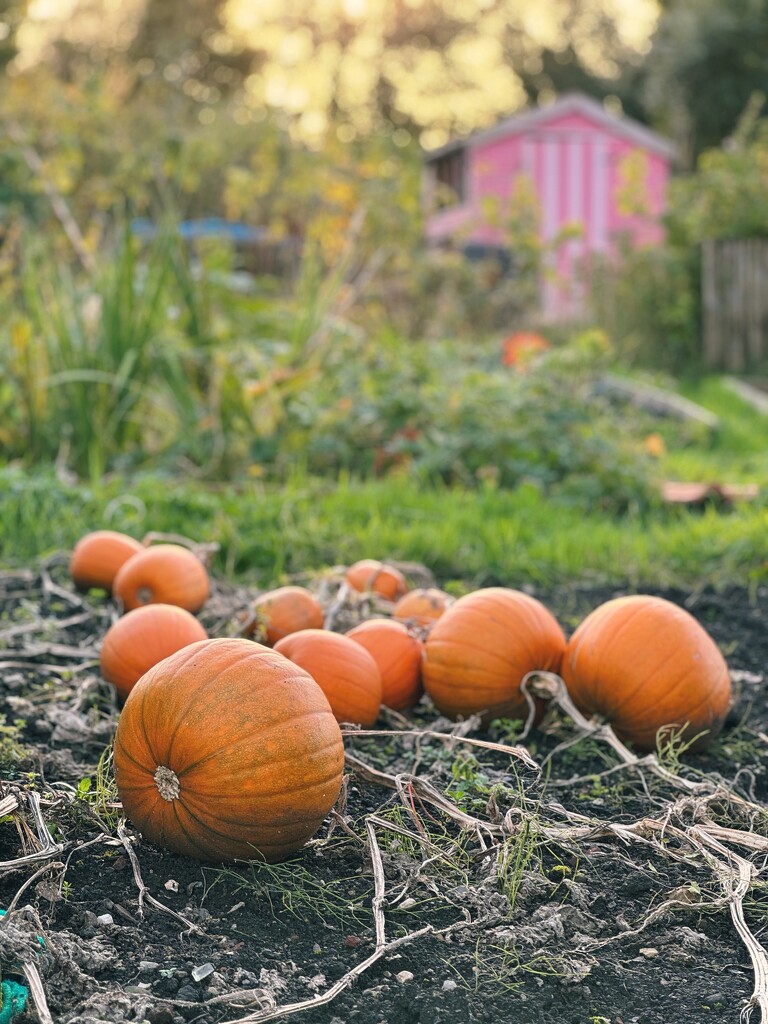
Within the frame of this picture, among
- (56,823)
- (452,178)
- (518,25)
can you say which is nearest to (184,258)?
(56,823)

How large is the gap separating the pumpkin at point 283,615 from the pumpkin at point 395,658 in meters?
0.19

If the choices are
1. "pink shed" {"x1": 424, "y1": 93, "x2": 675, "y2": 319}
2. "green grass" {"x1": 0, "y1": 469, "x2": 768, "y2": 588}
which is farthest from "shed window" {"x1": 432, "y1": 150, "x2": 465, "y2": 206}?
"green grass" {"x1": 0, "y1": 469, "x2": 768, "y2": 588}

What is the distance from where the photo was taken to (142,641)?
2824 mm

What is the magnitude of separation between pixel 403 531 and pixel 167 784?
8.81ft

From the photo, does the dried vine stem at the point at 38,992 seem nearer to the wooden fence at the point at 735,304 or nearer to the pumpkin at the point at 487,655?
the pumpkin at the point at 487,655

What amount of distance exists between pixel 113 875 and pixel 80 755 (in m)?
0.64

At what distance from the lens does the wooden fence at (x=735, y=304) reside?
1305 centimetres

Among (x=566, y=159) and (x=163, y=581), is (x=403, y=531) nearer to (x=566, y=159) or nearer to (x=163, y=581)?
(x=163, y=581)

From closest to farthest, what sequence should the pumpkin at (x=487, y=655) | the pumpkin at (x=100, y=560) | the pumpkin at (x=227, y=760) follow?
the pumpkin at (x=227, y=760)
the pumpkin at (x=487, y=655)
the pumpkin at (x=100, y=560)

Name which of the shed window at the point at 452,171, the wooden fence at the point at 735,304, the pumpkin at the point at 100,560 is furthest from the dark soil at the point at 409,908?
the shed window at the point at 452,171

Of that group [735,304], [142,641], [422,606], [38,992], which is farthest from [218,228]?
[38,992]

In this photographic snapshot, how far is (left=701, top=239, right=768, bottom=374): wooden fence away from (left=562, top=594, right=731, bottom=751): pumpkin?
11143mm

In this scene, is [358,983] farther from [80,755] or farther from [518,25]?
[518,25]

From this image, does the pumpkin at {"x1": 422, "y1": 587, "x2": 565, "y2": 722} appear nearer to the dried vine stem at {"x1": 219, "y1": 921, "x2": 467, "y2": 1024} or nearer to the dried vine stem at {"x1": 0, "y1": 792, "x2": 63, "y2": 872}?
the dried vine stem at {"x1": 219, "y1": 921, "x2": 467, "y2": 1024}
